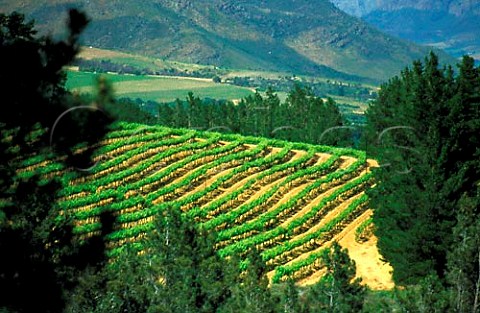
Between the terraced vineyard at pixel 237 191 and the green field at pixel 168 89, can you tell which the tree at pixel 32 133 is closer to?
the terraced vineyard at pixel 237 191

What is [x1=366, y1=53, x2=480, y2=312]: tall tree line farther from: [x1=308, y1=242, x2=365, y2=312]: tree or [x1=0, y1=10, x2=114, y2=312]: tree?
[x1=0, y1=10, x2=114, y2=312]: tree

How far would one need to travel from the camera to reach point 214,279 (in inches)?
870

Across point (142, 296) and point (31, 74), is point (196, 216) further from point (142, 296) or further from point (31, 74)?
point (31, 74)

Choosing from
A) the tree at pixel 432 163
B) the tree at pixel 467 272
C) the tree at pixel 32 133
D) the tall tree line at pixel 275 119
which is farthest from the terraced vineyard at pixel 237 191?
the tree at pixel 32 133

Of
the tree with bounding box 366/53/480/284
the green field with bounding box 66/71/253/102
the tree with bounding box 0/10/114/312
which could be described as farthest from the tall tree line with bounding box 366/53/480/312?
the green field with bounding box 66/71/253/102

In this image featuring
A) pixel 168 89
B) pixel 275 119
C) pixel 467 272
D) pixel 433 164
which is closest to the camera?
pixel 467 272

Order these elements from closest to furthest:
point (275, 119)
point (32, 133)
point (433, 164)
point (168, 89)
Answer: point (32, 133)
point (433, 164)
point (275, 119)
point (168, 89)

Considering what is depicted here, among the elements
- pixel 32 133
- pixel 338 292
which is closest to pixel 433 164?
pixel 338 292

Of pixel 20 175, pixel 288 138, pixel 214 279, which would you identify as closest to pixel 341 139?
pixel 288 138

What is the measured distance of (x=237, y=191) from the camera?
1875 inches

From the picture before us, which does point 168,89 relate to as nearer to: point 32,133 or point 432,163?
point 432,163

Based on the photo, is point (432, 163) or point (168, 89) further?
point (168, 89)

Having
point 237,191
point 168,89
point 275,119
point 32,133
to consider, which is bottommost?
point 168,89

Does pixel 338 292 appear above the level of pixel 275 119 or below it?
above
